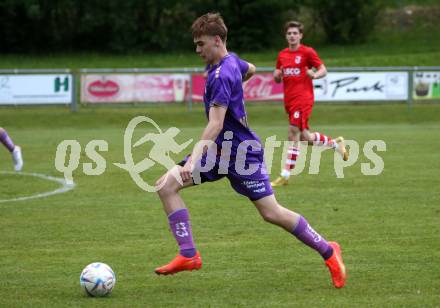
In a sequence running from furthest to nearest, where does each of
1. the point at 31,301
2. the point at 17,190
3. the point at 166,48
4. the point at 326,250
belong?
the point at 166,48 → the point at 17,190 → the point at 326,250 → the point at 31,301

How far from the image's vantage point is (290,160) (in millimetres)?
12094

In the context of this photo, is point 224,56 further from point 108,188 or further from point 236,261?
point 108,188

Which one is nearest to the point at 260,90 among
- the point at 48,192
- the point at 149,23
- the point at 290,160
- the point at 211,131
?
the point at 290,160

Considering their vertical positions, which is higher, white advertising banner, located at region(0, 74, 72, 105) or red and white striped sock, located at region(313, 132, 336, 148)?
red and white striped sock, located at region(313, 132, 336, 148)

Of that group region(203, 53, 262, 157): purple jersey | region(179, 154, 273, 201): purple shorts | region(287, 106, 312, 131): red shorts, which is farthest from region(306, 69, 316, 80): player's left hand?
region(179, 154, 273, 201): purple shorts

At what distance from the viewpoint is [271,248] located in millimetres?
7758

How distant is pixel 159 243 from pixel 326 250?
2148mm

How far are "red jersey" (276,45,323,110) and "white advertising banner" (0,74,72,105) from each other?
41.0 ft

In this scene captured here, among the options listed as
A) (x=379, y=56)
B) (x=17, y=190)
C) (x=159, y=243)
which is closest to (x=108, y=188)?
(x=17, y=190)

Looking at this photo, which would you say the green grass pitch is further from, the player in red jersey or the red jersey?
the red jersey

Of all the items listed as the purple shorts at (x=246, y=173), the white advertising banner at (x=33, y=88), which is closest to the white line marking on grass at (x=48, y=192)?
the purple shorts at (x=246, y=173)

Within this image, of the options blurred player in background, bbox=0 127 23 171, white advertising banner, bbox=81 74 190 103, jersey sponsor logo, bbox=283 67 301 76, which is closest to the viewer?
jersey sponsor logo, bbox=283 67 301 76

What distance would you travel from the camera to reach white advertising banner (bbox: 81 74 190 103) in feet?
80.1

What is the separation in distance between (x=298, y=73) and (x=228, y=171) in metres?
6.27
